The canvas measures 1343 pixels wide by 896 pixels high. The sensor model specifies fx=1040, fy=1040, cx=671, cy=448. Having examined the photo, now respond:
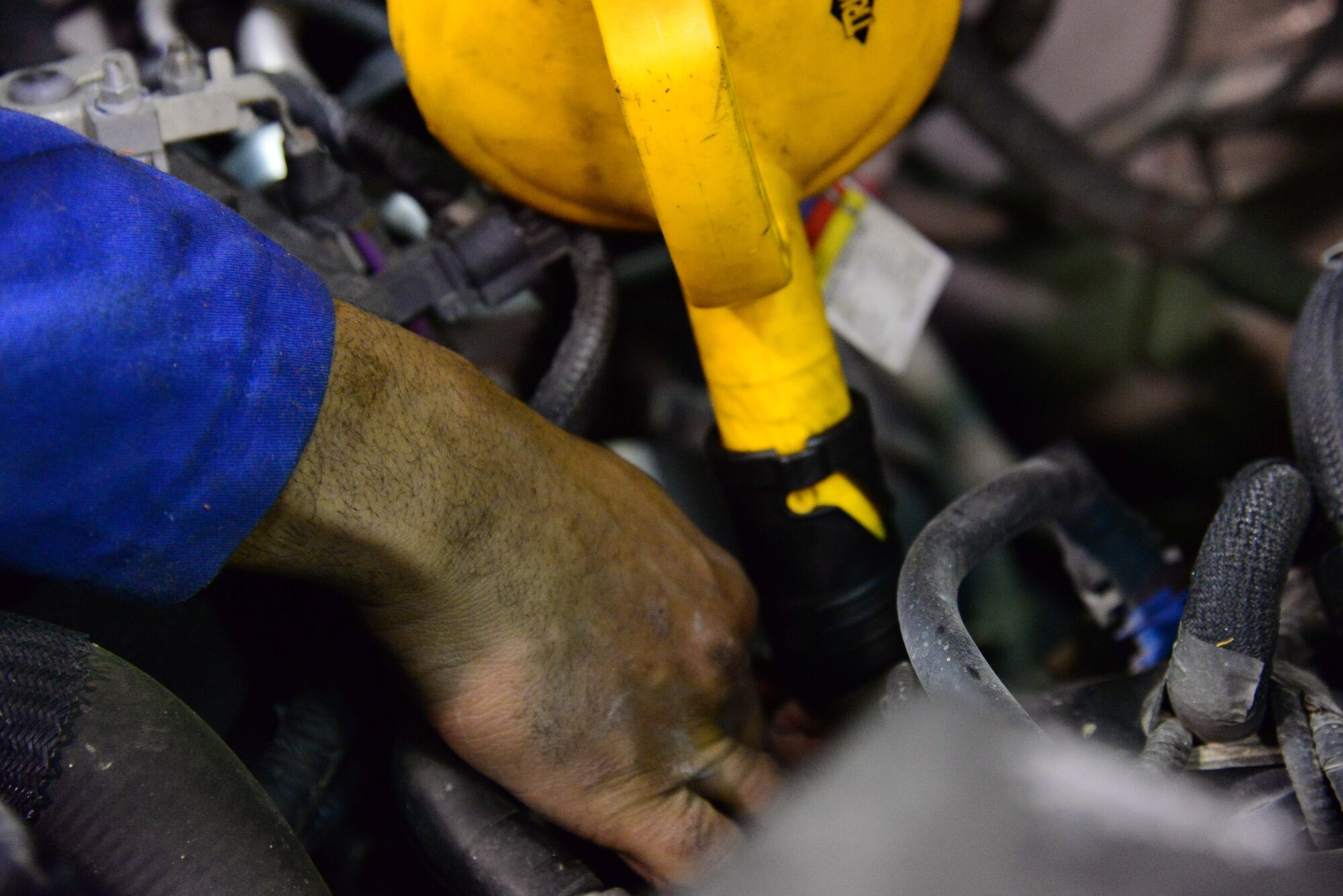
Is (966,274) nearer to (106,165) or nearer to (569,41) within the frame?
(569,41)

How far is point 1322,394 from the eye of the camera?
603mm

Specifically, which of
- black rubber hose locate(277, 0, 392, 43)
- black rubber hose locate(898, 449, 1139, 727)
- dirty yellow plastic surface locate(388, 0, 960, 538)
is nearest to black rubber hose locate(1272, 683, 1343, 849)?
black rubber hose locate(898, 449, 1139, 727)

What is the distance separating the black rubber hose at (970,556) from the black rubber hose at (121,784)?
1.01ft

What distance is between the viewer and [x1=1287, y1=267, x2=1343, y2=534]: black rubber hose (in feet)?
1.93

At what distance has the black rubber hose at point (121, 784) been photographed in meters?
0.43

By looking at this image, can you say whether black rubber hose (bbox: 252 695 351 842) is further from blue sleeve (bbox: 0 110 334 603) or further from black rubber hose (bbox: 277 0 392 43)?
black rubber hose (bbox: 277 0 392 43)

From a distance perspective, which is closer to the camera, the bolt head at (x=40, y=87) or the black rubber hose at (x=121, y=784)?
the black rubber hose at (x=121, y=784)

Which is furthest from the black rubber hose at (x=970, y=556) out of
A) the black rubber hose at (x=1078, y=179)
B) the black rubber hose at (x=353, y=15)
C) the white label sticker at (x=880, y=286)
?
the black rubber hose at (x=353, y=15)

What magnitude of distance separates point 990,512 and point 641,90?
340 mm

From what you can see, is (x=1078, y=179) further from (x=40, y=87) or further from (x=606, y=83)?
(x=40, y=87)

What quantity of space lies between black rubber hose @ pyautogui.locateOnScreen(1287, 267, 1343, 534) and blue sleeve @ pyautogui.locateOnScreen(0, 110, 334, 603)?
21.6 inches

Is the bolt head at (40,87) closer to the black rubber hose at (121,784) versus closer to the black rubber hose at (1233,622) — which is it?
the black rubber hose at (121,784)

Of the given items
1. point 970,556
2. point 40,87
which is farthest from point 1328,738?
point 40,87

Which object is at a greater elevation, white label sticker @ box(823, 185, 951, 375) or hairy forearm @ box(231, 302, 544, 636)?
hairy forearm @ box(231, 302, 544, 636)
